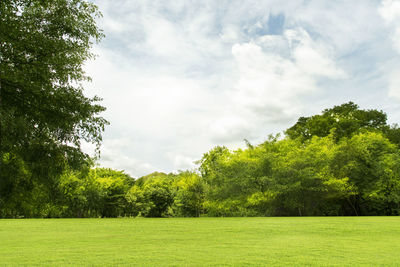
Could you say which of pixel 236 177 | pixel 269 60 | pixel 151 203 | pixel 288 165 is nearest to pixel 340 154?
pixel 288 165

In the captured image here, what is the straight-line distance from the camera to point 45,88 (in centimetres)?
792

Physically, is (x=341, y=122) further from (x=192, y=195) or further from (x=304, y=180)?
(x=192, y=195)

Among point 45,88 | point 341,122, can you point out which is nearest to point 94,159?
point 45,88

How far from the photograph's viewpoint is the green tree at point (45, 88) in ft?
24.7

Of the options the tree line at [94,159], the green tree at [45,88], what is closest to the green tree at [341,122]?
Result: the tree line at [94,159]

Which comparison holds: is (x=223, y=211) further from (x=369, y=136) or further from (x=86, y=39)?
(x=86, y=39)

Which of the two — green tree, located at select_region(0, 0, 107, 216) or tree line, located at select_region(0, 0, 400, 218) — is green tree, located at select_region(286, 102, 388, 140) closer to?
tree line, located at select_region(0, 0, 400, 218)

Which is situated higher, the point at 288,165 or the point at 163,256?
the point at 288,165

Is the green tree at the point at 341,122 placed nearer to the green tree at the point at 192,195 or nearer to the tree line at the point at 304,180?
the tree line at the point at 304,180

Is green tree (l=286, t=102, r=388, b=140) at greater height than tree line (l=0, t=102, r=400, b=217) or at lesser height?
greater

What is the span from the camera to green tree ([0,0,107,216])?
7516 millimetres

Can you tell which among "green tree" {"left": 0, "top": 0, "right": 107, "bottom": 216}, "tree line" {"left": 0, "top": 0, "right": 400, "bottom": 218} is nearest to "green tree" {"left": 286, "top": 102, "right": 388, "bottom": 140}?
"tree line" {"left": 0, "top": 0, "right": 400, "bottom": 218}

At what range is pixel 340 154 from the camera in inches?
1342

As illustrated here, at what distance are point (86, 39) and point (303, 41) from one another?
12.9 meters
